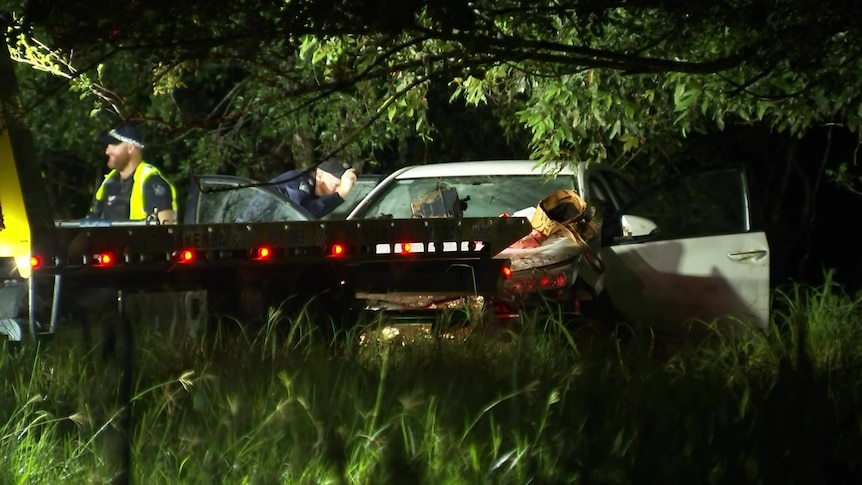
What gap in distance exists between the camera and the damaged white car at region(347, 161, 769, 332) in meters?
10.1

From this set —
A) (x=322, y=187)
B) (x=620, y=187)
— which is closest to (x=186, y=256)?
(x=322, y=187)

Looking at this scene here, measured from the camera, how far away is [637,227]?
33.9ft

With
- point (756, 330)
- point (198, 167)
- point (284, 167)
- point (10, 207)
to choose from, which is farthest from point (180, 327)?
point (284, 167)

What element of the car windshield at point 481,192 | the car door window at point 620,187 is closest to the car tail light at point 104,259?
the car windshield at point 481,192

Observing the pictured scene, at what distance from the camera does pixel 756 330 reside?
8.53 metres

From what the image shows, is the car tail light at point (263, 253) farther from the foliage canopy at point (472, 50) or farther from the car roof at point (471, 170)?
the car roof at point (471, 170)

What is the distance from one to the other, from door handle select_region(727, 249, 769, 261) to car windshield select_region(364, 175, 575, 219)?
123cm

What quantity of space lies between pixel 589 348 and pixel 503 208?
3.10 m

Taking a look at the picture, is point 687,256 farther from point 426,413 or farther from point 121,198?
point 426,413

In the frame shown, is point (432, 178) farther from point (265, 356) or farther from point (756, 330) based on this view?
point (265, 356)

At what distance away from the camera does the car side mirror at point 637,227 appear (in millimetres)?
10195

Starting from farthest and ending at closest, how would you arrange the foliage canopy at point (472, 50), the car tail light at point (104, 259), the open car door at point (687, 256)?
the open car door at point (687, 256) → the car tail light at point (104, 259) → the foliage canopy at point (472, 50)

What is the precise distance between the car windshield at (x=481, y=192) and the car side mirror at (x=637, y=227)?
55 centimetres

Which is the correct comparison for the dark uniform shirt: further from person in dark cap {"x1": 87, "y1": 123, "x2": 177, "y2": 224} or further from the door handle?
the door handle
